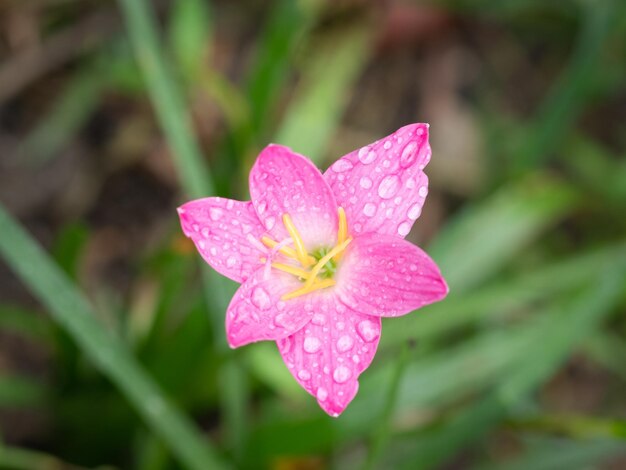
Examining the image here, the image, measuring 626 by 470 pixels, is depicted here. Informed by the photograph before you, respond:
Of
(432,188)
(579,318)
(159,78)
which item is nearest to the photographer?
(579,318)

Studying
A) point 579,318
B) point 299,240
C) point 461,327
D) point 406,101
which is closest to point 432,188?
point 406,101

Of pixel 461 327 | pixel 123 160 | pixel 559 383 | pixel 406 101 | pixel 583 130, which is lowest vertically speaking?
pixel 559 383

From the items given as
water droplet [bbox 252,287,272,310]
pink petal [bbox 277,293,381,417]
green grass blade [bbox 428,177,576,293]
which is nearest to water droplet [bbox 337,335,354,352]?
pink petal [bbox 277,293,381,417]

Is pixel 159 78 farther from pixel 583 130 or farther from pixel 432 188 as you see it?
pixel 583 130

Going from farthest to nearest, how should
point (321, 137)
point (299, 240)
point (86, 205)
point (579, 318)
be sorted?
point (86, 205), point (321, 137), point (579, 318), point (299, 240)

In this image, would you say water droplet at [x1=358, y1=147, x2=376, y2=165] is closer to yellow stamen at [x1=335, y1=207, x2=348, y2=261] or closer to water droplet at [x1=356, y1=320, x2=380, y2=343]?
yellow stamen at [x1=335, y1=207, x2=348, y2=261]

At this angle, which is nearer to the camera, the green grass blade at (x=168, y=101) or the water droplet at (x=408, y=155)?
the water droplet at (x=408, y=155)

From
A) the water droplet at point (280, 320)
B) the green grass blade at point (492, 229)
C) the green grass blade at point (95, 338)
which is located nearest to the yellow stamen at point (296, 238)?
the water droplet at point (280, 320)

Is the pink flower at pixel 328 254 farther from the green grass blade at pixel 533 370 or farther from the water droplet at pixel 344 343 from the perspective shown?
the green grass blade at pixel 533 370
